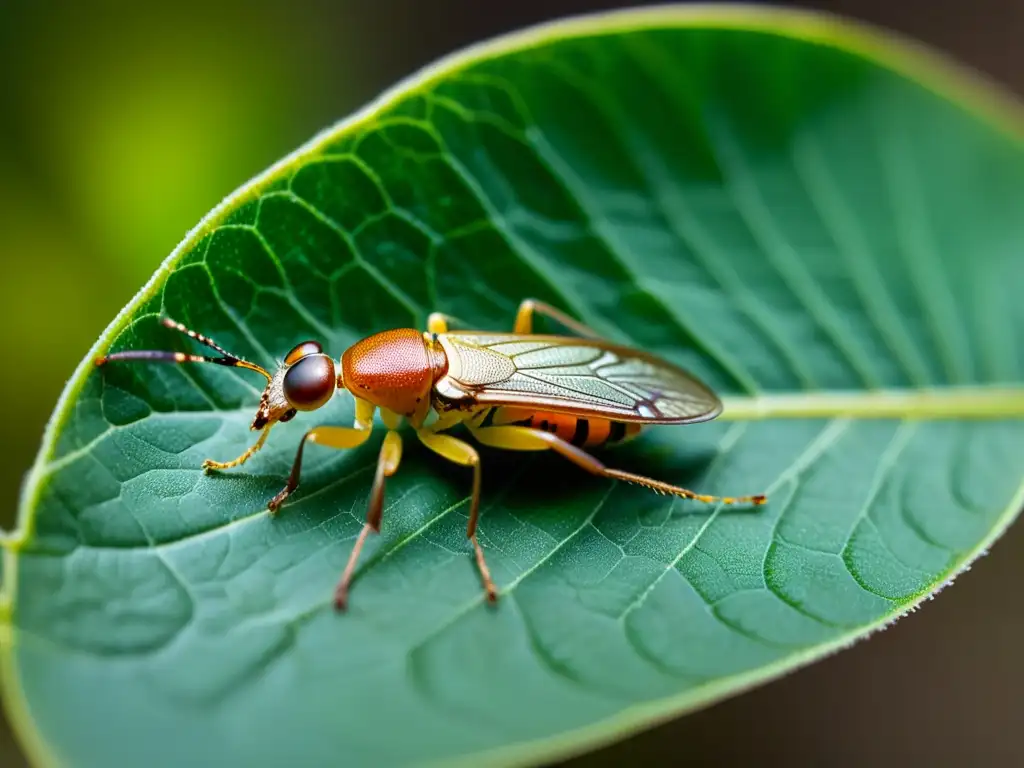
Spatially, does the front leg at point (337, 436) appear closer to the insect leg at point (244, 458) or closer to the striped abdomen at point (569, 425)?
the insect leg at point (244, 458)

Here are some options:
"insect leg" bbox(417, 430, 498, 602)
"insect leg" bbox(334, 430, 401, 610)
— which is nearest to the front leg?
"insect leg" bbox(334, 430, 401, 610)

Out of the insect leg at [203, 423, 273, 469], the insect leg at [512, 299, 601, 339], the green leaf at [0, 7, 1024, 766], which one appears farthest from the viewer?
the insect leg at [512, 299, 601, 339]

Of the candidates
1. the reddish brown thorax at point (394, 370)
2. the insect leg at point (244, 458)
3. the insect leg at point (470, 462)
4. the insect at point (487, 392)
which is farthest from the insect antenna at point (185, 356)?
the insect leg at point (470, 462)

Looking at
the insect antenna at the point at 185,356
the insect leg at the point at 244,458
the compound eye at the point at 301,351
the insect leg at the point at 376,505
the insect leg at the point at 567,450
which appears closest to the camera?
the insect leg at the point at 376,505

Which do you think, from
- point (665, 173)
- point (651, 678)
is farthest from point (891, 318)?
point (651, 678)

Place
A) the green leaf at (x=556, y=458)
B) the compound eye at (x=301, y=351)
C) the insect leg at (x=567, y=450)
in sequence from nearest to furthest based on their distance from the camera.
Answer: the green leaf at (x=556, y=458) < the compound eye at (x=301, y=351) < the insect leg at (x=567, y=450)

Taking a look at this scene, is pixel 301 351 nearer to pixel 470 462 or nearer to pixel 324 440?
pixel 324 440

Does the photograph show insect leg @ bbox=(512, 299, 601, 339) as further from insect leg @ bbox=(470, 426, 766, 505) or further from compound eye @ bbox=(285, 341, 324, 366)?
compound eye @ bbox=(285, 341, 324, 366)

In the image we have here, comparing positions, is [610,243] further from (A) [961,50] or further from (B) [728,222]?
(A) [961,50]
